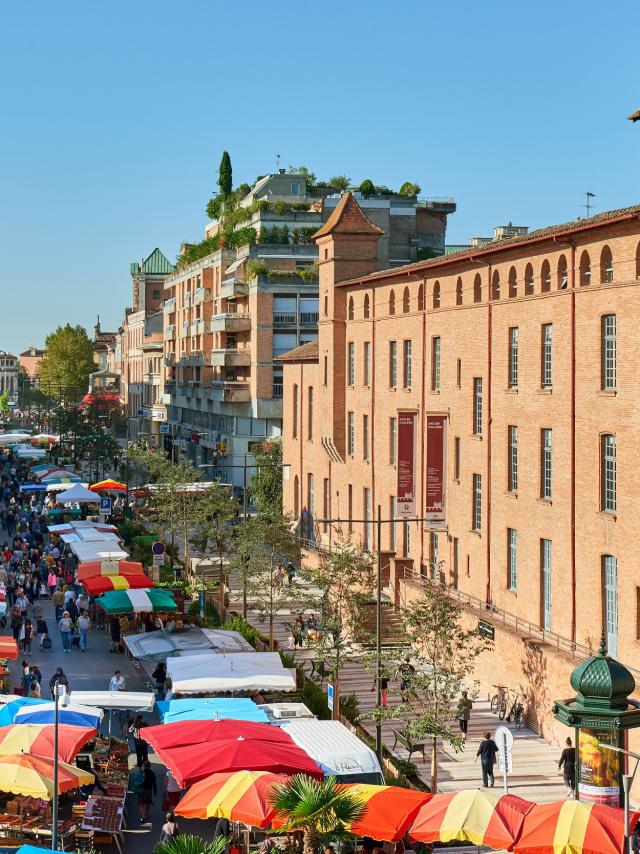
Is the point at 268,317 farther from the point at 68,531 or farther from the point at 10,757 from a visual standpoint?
the point at 10,757

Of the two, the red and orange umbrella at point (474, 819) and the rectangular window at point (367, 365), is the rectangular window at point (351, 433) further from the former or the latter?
the red and orange umbrella at point (474, 819)

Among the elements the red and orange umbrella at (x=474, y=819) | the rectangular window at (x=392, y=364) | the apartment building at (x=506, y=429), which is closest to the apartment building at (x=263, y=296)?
the apartment building at (x=506, y=429)

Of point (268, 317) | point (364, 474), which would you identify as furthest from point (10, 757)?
point (268, 317)

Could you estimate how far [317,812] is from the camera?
1967cm

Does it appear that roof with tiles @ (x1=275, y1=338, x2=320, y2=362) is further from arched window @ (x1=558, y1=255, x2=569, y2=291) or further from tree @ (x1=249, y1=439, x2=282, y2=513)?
arched window @ (x1=558, y1=255, x2=569, y2=291)

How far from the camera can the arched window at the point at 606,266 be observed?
3606 cm

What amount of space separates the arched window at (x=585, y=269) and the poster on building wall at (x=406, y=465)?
13.2 m

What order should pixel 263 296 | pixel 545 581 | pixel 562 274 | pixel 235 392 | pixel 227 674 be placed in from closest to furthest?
pixel 227 674
pixel 562 274
pixel 545 581
pixel 263 296
pixel 235 392

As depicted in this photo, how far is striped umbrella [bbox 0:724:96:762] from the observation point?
26.4 meters

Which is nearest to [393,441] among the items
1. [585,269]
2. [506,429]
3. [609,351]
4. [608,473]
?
[506,429]

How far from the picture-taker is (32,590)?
52.5 metres

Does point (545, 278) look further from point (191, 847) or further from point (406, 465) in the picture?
point (191, 847)

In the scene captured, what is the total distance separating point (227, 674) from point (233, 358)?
52683 mm

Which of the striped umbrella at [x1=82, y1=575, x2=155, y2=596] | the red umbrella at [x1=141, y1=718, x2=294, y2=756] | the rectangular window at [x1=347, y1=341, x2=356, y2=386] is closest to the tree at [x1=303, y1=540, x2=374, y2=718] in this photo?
the striped umbrella at [x1=82, y1=575, x2=155, y2=596]
